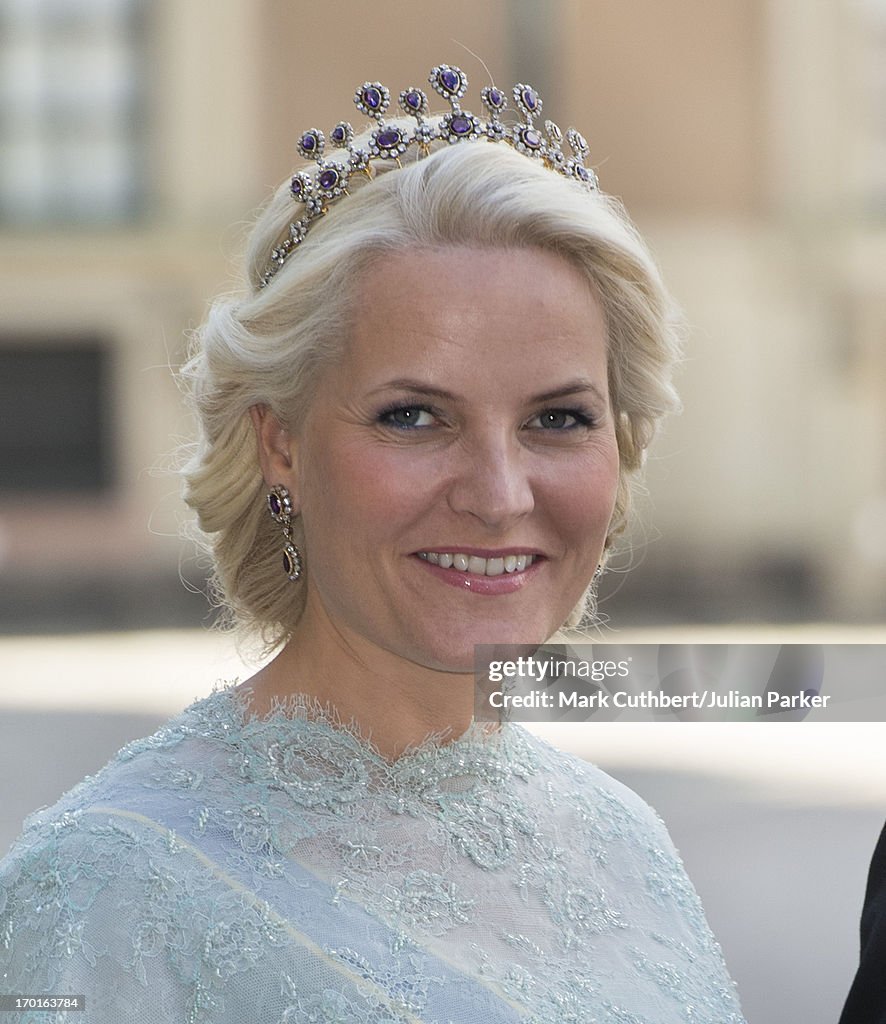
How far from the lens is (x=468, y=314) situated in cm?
198

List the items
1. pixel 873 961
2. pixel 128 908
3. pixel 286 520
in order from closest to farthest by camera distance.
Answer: pixel 128 908 → pixel 873 961 → pixel 286 520

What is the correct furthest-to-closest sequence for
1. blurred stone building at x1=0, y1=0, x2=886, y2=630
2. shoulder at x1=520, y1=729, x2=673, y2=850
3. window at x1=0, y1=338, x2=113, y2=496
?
window at x1=0, y1=338, x2=113, y2=496 → blurred stone building at x1=0, y1=0, x2=886, y2=630 → shoulder at x1=520, y1=729, x2=673, y2=850

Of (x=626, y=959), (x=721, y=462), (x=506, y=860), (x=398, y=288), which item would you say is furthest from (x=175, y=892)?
(x=721, y=462)

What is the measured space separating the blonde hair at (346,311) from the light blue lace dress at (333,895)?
328mm

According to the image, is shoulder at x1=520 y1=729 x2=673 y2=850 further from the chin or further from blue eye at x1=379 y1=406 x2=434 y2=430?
blue eye at x1=379 y1=406 x2=434 y2=430

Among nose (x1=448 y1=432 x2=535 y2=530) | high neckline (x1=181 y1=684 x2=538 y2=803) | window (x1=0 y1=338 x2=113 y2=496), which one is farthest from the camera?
window (x1=0 y1=338 x2=113 y2=496)

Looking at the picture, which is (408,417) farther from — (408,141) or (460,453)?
(408,141)

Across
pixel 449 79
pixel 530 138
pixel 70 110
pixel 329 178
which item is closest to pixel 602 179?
pixel 70 110

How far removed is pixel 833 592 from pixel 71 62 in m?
12.0

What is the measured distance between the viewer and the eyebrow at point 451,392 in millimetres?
1978

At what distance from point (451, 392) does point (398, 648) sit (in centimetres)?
37

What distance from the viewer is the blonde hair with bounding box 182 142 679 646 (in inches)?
81.3

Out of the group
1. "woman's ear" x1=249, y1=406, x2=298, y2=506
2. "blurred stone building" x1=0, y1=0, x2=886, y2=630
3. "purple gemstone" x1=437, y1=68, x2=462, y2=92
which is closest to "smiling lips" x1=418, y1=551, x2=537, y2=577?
"woman's ear" x1=249, y1=406, x2=298, y2=506

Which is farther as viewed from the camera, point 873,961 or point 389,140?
point 389,140
